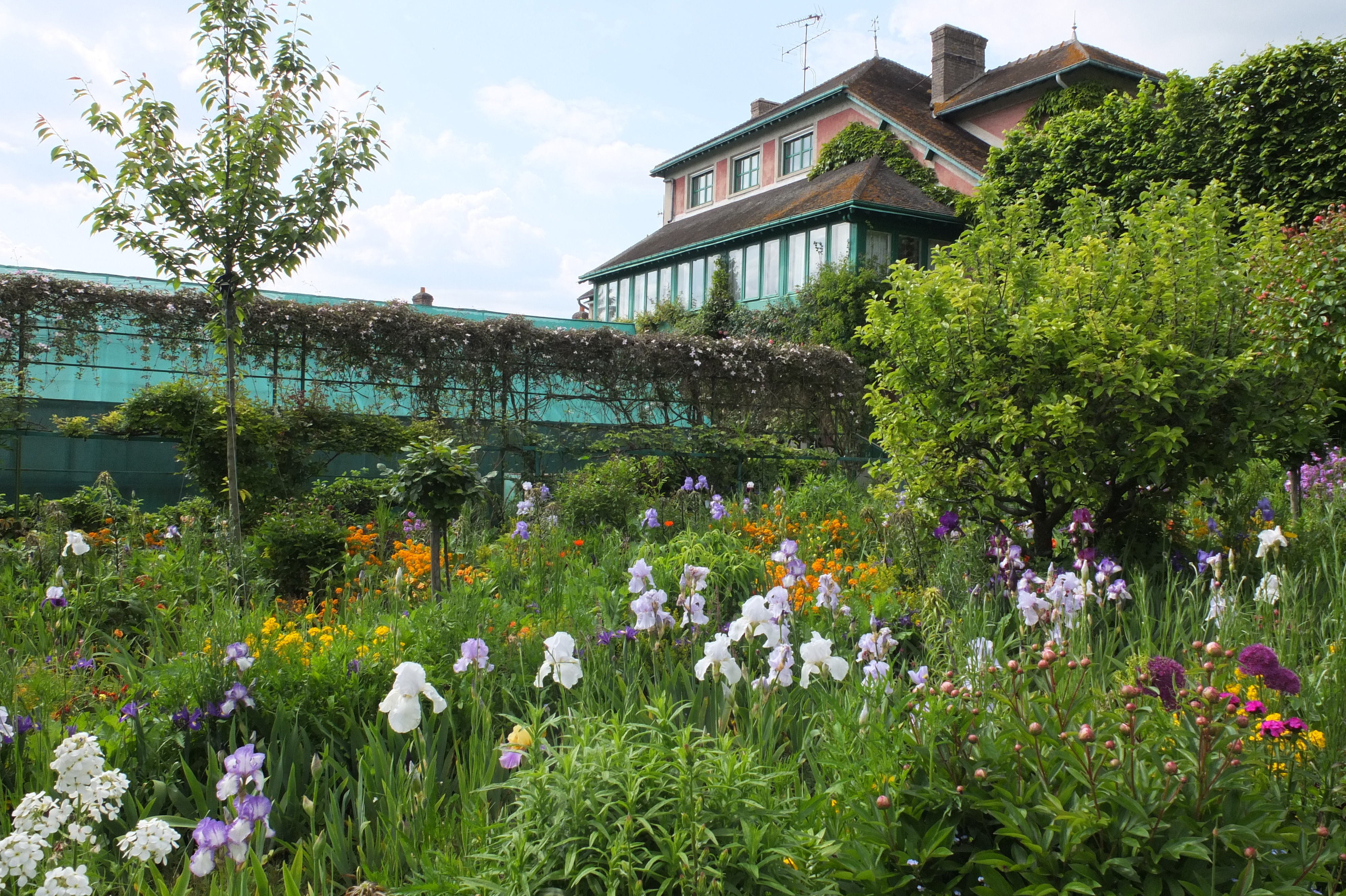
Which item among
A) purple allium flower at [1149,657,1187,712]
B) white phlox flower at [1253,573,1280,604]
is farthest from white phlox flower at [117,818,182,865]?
white phlox flower at [1253,573,1280,604]

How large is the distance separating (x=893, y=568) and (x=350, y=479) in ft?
17.8

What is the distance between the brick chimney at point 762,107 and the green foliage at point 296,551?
23.5 metres

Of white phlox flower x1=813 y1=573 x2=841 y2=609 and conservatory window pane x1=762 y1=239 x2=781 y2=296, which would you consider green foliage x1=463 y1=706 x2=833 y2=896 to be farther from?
conservatory window pane x1=762 y1=239 x2=781 y2=296

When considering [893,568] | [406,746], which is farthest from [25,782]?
[893,568]

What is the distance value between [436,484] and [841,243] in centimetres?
1459

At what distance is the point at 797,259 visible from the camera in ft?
62.2

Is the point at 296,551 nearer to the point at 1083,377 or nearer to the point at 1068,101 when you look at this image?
the point at 1083,377

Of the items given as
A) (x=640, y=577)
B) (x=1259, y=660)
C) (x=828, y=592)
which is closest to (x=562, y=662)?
(x=640, y=577)

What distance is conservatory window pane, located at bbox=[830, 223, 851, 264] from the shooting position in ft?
58.2

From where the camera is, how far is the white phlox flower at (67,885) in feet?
4.79

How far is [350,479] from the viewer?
326 inches

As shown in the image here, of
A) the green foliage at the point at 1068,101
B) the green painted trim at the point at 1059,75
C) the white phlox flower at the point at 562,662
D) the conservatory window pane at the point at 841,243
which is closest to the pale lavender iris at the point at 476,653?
the white phlox flower at the point at 562,662

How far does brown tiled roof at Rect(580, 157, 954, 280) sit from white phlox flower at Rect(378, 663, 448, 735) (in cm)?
1658

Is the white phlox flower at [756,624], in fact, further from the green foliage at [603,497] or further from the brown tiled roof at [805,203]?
the brown tiled roof at [805,203]
